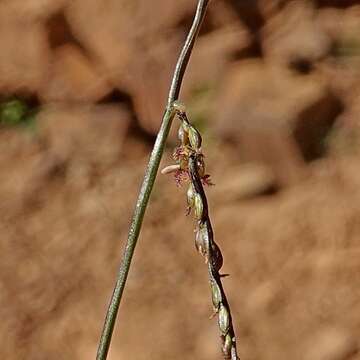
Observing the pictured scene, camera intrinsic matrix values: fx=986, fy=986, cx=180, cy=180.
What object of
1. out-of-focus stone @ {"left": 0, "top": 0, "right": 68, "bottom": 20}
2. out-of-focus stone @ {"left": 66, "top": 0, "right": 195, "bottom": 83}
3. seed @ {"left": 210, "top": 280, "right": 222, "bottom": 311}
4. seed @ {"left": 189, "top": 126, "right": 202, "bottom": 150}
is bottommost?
seed @ {"left": 210, "top": 280, "right": 222, "bottom": 311}

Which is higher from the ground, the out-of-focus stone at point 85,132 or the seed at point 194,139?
the out-of-focus stone at point 85,132

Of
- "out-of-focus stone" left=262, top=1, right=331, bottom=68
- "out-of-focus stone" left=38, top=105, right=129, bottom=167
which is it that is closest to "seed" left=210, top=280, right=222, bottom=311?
"out-of-focus stone" left=38, top=105, right=129, bottom=167

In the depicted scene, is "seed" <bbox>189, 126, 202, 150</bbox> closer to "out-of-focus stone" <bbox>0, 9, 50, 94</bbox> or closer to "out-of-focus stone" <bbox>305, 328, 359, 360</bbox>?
"out-of-focus stone" <bbox>305, 328, 359, 360</bbox>

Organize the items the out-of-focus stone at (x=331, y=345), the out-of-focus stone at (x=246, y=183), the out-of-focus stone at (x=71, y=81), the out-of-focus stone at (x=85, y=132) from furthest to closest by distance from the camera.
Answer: the out-of-focus stone at (x=71, y=81), the out-of-focus stone at (x=85, y=132), the out-of-focus stone at (x=246, y=183), the out-of-focus stone at (x=331, y=345)

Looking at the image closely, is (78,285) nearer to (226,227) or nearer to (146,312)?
(146,312)

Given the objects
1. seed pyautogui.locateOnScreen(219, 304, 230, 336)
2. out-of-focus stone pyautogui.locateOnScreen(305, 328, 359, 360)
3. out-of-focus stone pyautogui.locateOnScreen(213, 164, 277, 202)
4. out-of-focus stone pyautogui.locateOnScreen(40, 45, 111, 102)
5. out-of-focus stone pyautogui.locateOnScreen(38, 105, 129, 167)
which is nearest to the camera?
seed pyautogui.locateOnScreen(219, 304, 230, 336)

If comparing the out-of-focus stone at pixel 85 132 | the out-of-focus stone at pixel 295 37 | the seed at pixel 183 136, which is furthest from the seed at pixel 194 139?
the out-of-focus stone at pixel 295 37

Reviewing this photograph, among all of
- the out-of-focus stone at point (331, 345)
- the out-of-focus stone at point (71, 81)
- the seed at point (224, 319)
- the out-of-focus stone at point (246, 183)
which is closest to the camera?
the seed at point (224, 319)

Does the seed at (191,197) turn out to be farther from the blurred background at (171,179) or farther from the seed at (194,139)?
the blurred background at (171,179)
